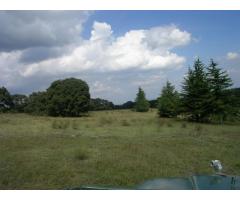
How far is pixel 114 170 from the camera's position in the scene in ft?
28.0

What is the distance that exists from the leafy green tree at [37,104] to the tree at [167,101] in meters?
14.5

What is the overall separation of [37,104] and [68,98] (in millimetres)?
6166

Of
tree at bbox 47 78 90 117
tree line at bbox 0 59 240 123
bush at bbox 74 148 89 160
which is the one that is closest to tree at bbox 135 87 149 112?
tree line at bbox 0 59 240 123

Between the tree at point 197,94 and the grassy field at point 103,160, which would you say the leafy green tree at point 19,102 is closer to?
the tree at point 197,94

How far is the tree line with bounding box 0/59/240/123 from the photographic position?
27.8m

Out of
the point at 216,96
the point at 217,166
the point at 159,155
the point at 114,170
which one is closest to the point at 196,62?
the point at 216,96

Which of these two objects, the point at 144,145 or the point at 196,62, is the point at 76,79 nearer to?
the point at 196,62

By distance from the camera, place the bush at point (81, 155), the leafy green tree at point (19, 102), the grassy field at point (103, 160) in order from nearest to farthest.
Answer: the grassy field at point (103, 160)
the bush at point (81, 155)
the leafy green tree at point (19, 102)

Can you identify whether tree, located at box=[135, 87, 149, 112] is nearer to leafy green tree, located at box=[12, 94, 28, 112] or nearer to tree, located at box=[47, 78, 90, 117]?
tree, located at box=[47, 78, 90, 117]

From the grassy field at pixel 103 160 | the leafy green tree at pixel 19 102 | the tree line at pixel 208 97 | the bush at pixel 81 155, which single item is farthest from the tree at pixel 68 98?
the bush at pixel 81 155

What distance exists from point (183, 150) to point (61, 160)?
13.1ft

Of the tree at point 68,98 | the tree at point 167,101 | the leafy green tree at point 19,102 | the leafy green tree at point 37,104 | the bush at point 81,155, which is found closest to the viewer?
the bush at point 81,155

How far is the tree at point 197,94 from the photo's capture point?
27688mm

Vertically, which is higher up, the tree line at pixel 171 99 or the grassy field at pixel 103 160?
the tree line at pixel 171 99
